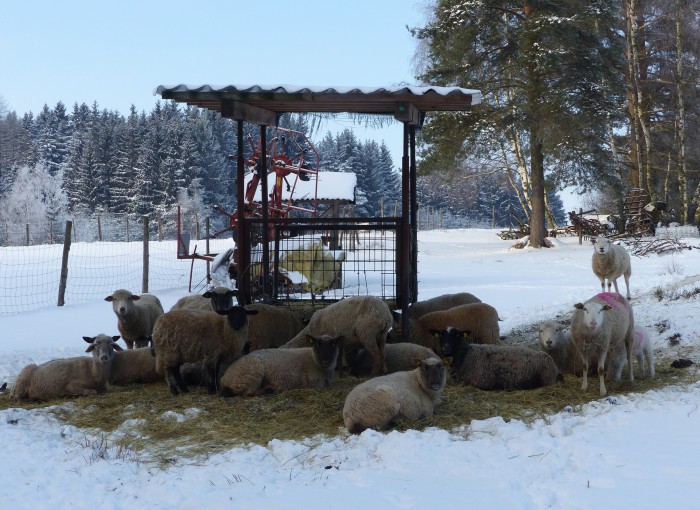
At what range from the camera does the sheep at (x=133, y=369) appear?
26.3 ft

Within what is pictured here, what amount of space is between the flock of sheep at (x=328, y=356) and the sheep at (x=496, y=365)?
0.01 m

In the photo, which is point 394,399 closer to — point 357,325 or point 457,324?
point 357,325

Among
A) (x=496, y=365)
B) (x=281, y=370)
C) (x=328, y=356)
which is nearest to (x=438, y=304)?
(x=496, y=365)

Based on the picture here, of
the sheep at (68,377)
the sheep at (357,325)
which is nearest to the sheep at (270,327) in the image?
the sheep at (357,325)

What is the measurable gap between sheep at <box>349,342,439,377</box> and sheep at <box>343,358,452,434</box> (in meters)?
1.39

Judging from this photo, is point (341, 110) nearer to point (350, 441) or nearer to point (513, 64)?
point (350, 441)

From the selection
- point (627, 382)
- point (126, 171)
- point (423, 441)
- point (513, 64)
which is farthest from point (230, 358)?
point (126, 171)

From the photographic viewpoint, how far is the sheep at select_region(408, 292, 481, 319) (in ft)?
32.2

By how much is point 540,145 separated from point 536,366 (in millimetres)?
20572

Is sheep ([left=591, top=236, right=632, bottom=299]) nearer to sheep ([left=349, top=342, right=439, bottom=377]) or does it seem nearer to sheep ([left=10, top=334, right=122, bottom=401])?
sheep ([left=349, top=342, right=439, bottom=377])

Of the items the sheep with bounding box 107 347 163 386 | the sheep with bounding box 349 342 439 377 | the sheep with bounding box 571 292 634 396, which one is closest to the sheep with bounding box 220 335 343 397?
the sheep with bounding box 349 342 439 377

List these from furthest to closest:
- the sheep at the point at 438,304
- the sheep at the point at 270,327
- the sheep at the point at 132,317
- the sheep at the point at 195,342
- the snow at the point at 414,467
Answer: the sheep at the point at 438,304 → the sheep at the point at 132,317 → the sheep at the point at 270,327 → the sheep at the point at 195,342 → the snow at the point at 414,467

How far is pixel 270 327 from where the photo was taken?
870 centimetres

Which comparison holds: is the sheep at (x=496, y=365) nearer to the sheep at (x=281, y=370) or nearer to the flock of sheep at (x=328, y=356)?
the flock of sheep at (x=328, y=356)
